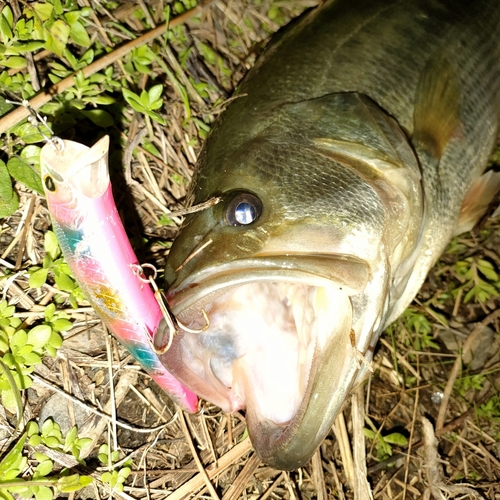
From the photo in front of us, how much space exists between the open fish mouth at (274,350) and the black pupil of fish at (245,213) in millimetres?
206

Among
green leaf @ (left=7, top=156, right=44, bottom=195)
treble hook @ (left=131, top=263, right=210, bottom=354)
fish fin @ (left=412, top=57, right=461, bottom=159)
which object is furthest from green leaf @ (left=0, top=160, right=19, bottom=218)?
fish fin @ (left=412, top=57, right=461, bottom=159)

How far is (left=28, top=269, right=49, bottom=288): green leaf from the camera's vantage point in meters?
2.48

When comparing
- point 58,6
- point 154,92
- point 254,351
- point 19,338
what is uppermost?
point 58,6

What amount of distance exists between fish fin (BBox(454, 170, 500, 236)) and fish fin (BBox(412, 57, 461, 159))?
0.47 meters

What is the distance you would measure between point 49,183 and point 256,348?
1.02m

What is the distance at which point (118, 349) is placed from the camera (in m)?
2.68

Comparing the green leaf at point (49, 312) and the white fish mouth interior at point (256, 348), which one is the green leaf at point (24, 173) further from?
the white fish mouth interior at point (256, 348)

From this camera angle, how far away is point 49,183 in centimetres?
184

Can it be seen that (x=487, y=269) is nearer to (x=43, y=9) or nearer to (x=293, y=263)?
(x=293, y=263)

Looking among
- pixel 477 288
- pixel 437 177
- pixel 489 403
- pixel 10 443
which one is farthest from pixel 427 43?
pixel 10 443

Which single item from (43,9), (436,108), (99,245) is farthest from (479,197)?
(43,9)

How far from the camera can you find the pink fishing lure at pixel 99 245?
1790 mm

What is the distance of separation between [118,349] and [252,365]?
0.80 m

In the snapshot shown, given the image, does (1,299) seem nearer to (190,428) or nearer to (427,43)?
(190,428)
